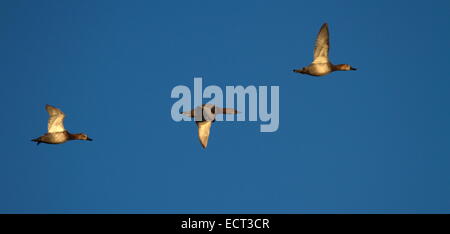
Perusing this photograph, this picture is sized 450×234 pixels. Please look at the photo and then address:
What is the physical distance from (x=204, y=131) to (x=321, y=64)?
5271 mm

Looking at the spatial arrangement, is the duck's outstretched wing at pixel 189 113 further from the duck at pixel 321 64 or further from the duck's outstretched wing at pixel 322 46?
the duck's outstretched wing at pixel 322 46

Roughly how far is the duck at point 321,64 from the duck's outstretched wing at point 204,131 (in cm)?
403

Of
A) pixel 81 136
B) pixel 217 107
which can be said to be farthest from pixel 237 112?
pixel 81 136

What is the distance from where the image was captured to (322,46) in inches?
1356

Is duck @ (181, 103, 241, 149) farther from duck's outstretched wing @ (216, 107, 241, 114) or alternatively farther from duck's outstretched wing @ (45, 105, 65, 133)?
duck's outstretched wing @ (45, 105, 65, 133)

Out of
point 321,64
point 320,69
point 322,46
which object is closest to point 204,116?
point 320,69

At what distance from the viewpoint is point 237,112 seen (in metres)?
34.2

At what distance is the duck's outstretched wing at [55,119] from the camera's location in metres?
36.0

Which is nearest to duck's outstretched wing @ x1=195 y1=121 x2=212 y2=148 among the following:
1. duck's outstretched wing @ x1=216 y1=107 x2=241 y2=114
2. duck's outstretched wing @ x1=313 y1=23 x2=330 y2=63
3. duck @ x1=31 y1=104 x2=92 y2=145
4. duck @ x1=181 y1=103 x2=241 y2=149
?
duck @ x1=181 y1=103 x2=241 y2=149

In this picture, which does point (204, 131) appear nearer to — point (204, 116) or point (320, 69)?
point (204, 116)

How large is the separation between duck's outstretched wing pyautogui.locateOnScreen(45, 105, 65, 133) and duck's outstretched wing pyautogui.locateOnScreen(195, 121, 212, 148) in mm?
6012

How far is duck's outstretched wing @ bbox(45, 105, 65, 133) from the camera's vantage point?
36.0 m

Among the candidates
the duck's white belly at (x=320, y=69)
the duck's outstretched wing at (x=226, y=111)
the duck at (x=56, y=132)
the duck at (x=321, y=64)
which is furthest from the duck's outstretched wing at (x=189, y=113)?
the duck at (x=56, y=132)
